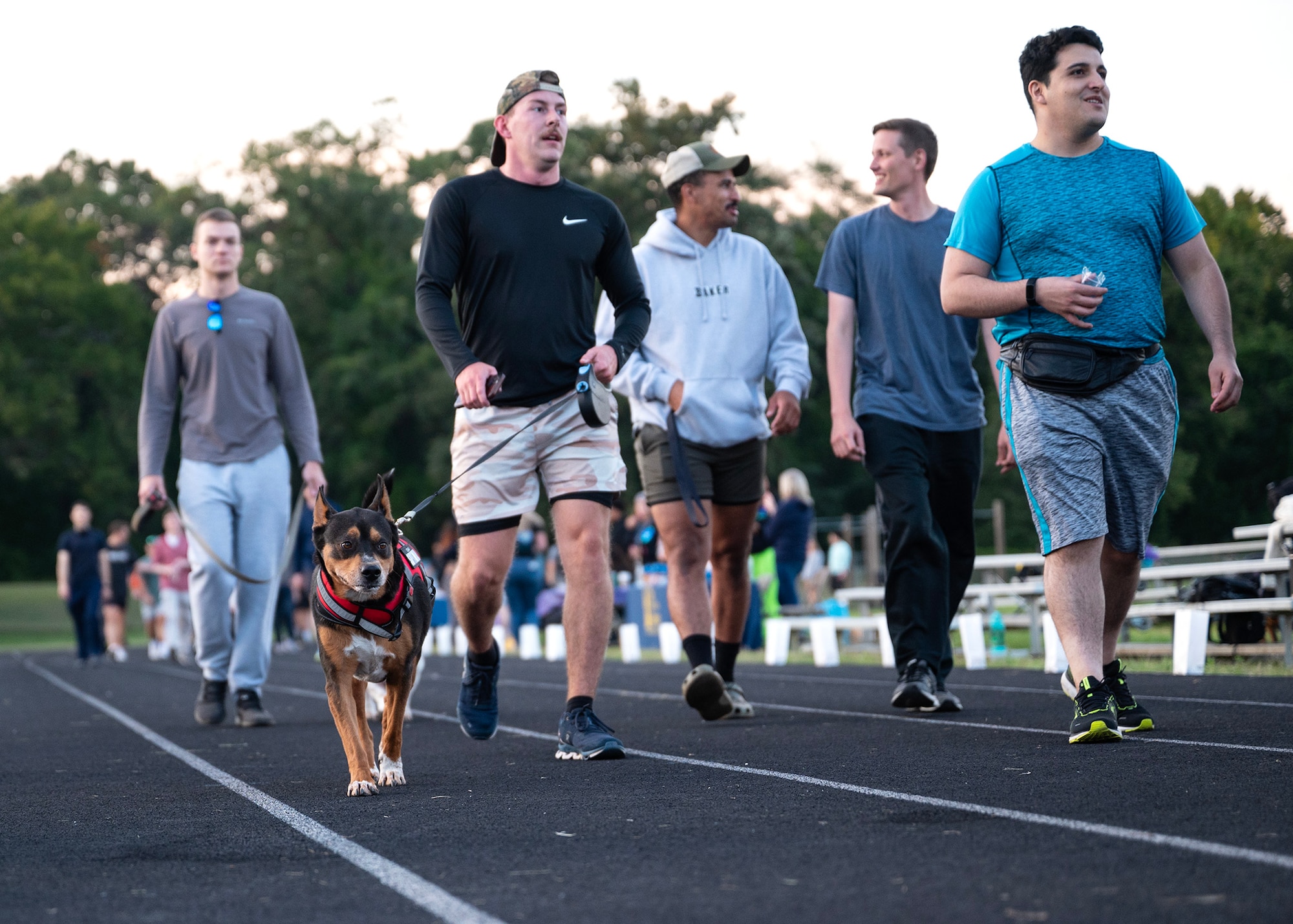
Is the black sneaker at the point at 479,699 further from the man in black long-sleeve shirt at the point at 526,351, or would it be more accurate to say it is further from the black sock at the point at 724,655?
the black sock at the point at 724,655

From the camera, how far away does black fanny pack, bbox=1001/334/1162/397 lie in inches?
238

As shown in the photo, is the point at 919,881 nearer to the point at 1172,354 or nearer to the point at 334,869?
the point at 334,869

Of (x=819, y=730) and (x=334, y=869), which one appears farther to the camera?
(x=819, y=730)

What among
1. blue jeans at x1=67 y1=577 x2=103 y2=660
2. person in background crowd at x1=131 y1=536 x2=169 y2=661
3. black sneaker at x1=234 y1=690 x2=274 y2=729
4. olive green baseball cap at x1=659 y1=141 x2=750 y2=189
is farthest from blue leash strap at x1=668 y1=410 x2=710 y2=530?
person in background crowd at x1=131 y1=536 x2=169 y2=661

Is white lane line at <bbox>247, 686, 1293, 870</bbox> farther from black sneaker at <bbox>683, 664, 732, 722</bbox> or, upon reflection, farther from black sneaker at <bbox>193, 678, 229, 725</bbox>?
black sneaker at <bbox>193, 678, 229, 725</bbox>

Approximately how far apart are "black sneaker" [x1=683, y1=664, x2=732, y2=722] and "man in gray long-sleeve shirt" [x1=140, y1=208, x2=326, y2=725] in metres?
2.64

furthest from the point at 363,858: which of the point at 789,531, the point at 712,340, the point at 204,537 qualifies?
the point at 789,531

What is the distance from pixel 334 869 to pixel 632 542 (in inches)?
715

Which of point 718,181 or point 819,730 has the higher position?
point 718,181

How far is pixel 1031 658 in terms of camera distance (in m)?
13.7

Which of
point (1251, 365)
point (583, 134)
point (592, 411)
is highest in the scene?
point (583, 134)

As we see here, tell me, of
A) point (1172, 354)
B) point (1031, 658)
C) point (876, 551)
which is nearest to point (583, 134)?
point (1172, 354)

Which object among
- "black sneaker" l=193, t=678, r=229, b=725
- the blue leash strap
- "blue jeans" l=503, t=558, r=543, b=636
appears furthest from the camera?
"blue jeans" l=503, t=558, r=543, b=636

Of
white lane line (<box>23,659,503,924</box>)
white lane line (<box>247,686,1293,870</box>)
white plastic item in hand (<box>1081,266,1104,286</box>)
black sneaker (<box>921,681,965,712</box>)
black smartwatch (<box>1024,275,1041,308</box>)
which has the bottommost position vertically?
white lane line (<box>23,659,503,924</box>)
